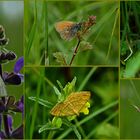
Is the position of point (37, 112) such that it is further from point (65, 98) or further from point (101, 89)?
point (101, 89)

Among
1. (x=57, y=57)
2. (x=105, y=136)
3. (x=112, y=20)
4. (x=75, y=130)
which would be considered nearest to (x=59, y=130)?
(x=75, y=130)

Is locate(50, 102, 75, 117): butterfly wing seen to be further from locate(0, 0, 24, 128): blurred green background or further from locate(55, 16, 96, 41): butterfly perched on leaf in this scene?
locate(55, 16, 96, 41): butterfly perched on leaf

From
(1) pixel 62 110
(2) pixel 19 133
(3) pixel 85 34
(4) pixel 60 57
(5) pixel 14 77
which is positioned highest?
(3) pixel 85 34

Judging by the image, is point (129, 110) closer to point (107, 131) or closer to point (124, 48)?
→ point (107, 131)

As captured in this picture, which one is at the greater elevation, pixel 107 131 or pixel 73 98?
pixel 73 98

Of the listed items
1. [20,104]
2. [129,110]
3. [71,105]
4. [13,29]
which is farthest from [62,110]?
[13,29]

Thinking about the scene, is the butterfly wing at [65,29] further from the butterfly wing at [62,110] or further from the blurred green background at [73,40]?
the butterfly wing at [62,110]

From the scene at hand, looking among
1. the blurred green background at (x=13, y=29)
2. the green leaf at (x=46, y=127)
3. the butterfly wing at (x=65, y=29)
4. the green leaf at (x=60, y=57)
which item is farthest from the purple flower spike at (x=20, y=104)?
the butterfly wing at (x=65, y=29)

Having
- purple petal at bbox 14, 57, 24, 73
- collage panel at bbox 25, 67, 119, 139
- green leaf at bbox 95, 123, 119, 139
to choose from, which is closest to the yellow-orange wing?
collage panel at bbox 25, 67, 119, 139
